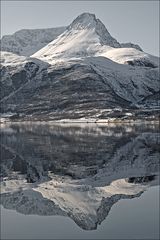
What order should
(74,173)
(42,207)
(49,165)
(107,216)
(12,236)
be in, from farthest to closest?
1. (49,165)
2. (74,173)
3. (42,207)
4. (107,216)
5. (12,236)

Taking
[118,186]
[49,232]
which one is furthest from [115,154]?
[49,232]

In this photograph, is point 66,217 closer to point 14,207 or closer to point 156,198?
point 14,207

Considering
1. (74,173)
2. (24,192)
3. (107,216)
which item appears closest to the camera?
(107,216)

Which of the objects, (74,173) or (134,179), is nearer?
(134,179)

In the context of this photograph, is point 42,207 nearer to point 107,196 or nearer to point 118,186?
point 107,196

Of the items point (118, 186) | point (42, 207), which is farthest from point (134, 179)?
point (42, 207)

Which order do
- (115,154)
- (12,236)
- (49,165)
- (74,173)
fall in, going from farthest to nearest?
(115,154) < (49,165) < (74,173) < (12,236)
